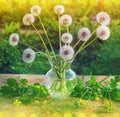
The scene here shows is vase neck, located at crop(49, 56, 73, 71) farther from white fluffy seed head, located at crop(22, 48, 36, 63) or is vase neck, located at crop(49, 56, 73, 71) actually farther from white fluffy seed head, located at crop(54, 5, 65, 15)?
white fluffy seed head, located at crop(54, 5, 65, 15)

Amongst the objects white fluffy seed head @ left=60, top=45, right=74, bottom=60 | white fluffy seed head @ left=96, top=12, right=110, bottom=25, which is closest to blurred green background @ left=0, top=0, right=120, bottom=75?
white fluffy seed head @ left=96, top=12, right=110, bottom=25

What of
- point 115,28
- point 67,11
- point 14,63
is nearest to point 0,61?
point 14,63

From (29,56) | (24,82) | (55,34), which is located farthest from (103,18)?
(55,34)

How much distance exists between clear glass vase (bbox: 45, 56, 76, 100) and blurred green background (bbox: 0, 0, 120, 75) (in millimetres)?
1339

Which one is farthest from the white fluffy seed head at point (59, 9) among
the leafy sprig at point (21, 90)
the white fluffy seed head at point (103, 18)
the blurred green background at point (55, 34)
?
the blurred green background at point (55, 34)

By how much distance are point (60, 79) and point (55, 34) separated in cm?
148

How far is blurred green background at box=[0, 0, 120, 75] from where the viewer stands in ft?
10.8

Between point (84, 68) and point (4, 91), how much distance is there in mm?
1401

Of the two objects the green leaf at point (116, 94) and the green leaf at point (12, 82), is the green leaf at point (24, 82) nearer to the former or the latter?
the green leaf at point (12, 82)

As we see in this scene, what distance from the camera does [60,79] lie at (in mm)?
1953

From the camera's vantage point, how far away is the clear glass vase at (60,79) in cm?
196

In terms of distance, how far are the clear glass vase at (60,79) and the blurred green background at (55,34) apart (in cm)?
134

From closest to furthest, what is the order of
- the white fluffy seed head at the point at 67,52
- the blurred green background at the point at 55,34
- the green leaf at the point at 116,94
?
the white fluffy seed head at the point at 67,52 < the green leaf at the point at 116,94 < the blurred green background at the point at 55,34

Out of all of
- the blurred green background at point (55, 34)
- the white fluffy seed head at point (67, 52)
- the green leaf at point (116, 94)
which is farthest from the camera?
the blurred green background at point (55, 34)
